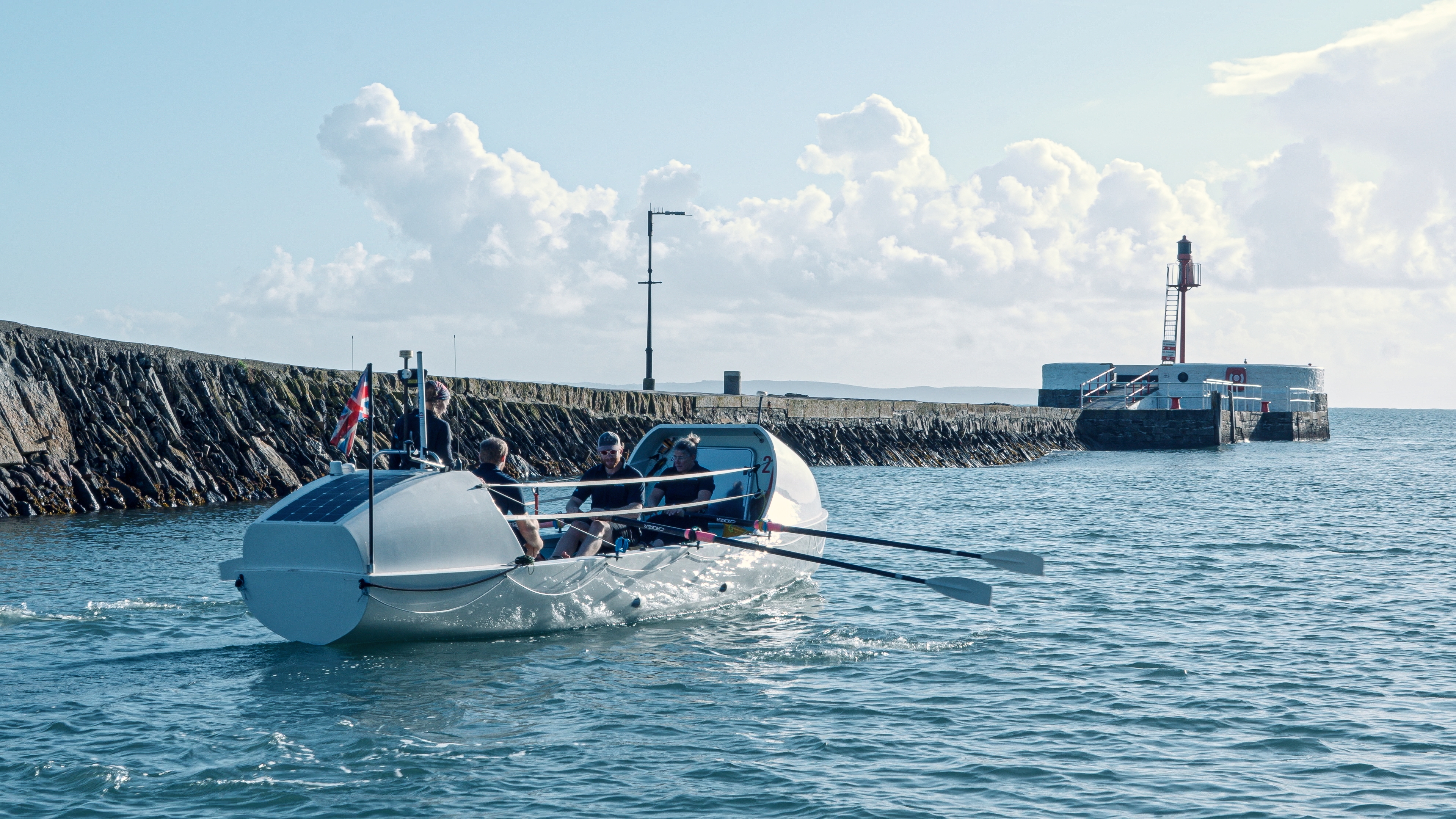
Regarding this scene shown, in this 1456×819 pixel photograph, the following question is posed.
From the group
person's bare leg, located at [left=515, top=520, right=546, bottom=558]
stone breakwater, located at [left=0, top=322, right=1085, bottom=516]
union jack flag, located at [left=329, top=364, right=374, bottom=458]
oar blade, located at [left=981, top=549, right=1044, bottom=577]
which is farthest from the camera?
stone breakwater, located at [left=0, top=322, right=1085, bottom=516]

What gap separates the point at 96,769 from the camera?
23.8 ft

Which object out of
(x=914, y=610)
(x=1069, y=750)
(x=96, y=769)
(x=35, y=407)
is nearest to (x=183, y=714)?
(x=96, y=769)

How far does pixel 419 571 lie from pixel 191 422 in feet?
55.4

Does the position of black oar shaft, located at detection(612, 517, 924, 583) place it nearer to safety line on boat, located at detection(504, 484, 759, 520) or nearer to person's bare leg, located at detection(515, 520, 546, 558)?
safety line on boat, located at detection(504, 484, 759, 520)

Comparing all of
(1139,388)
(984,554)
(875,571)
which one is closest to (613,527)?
(875,571)

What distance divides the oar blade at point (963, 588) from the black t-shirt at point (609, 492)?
3277 millimetres

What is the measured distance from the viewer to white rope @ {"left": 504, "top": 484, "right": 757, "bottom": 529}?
1052 cm

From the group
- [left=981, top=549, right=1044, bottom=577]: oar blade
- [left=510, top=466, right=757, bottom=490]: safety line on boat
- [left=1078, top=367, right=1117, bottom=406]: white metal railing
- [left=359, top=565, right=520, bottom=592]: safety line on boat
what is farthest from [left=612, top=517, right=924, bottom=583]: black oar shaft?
[left=1078, top=367, right=1117, bottom=406]: white metal railing

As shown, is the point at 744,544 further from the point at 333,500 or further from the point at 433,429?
the point at 333,500

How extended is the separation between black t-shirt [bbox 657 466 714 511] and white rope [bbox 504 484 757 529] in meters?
0.07

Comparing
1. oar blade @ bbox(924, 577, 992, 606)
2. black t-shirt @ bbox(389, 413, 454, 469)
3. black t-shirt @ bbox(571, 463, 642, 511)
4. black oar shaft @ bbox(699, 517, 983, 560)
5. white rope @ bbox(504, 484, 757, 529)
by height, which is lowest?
oar blade @ bbox(924, 577, 992, 606)

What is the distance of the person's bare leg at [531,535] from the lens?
10.8 m

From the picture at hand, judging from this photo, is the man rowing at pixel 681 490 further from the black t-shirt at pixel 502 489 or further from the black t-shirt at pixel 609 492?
the black t-shirt at pixel 502 489

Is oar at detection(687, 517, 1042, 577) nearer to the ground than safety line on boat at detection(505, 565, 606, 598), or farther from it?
farther from it
